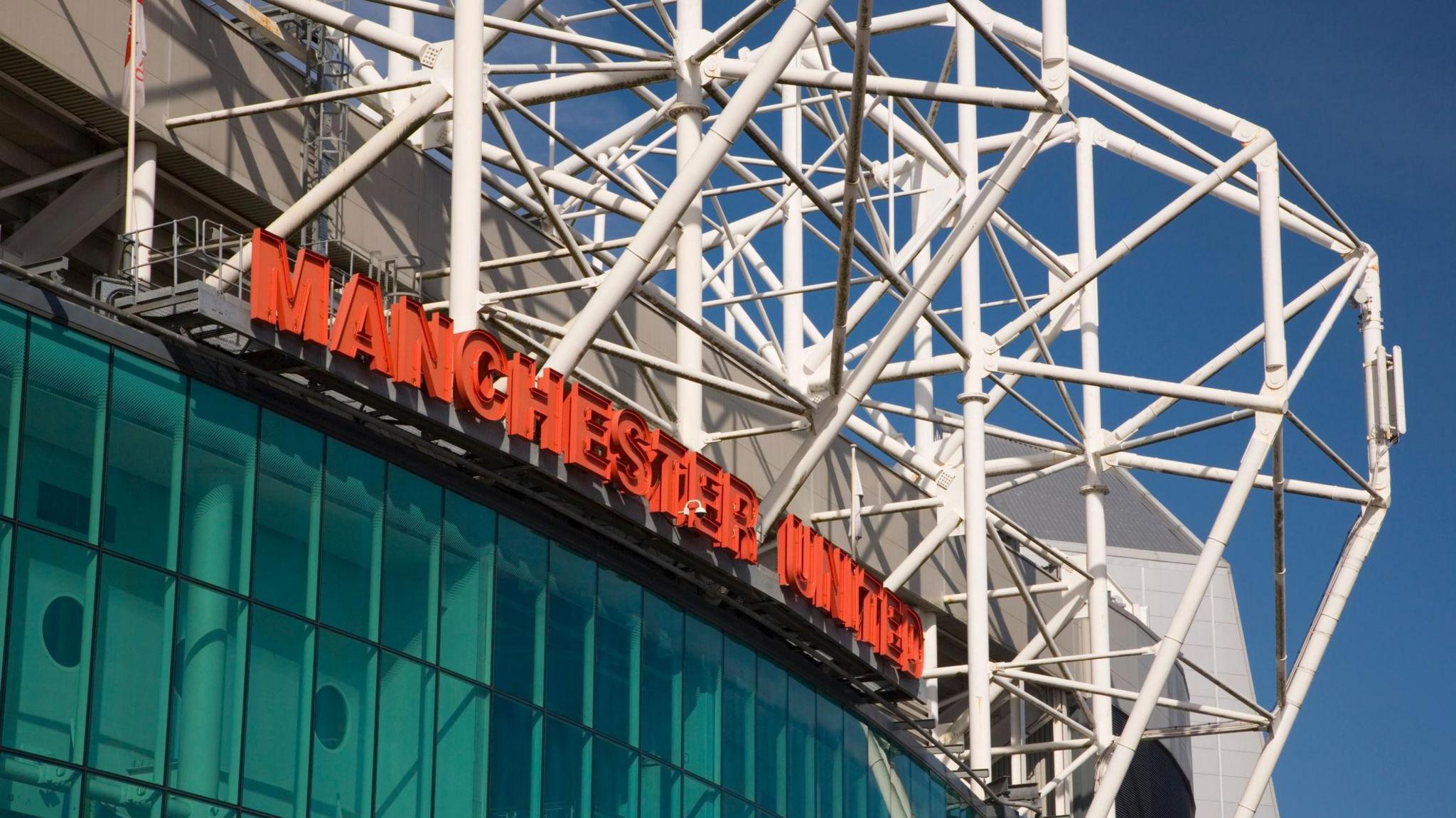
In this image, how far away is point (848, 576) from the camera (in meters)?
42.8

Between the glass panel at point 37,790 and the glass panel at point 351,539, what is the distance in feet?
16.4

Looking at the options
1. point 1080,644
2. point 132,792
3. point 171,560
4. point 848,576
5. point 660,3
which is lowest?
point 132,792

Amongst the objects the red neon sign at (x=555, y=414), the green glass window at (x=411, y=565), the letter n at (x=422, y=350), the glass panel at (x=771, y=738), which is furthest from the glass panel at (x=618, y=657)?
the letter n at (x=422, y=350)

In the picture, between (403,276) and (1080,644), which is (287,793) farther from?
(1080,644)

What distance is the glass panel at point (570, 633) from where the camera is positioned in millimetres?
34062

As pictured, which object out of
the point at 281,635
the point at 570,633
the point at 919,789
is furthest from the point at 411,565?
the point at 919,789

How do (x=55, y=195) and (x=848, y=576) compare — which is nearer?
(x=55, y=195)

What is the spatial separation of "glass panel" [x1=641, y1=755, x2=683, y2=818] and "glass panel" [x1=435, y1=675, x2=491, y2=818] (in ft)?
15.1

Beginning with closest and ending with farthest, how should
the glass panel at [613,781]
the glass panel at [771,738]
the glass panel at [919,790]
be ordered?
the glass panel at [613,781], the glass panel at [771,738], the glass panel at [919,790]

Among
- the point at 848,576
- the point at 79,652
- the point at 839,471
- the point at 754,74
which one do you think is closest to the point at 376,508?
the point at 79,652

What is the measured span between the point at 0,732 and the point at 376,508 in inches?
299

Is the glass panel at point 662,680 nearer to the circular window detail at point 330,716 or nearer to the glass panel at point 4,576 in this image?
the circular window detail at point 330,716

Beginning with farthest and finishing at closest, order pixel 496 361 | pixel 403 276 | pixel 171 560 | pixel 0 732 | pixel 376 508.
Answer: pixel 403 276, pixel 496 361, pixel 376 508, pixel 171 560, pixel 0 732

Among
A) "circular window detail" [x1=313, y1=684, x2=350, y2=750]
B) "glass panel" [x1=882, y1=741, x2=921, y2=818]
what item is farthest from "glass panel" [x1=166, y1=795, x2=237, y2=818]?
"glass panel" [x1=882, y1=741, x2=921, y2=818]
